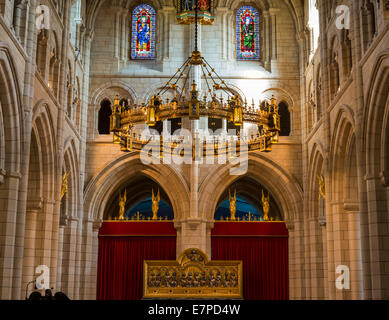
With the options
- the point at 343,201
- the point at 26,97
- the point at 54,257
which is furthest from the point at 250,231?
the point at 26,97

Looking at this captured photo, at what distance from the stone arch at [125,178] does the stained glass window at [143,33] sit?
4.18m

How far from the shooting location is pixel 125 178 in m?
21.3

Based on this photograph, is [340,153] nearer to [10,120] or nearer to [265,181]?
[265,181]

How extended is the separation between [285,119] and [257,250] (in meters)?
5.15

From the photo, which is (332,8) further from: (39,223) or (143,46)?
(39,223)

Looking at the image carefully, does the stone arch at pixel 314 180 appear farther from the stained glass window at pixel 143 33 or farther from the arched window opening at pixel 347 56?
the stained glass window at pixel 143 33

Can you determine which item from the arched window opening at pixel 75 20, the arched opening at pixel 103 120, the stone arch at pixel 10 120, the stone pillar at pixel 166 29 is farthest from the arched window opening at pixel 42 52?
the stone pillar at pixel 166 29

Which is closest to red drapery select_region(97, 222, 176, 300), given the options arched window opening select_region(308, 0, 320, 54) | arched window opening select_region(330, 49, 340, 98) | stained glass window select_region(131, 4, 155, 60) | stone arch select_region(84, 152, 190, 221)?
stone arch select_region(84, 152, 190, 221)

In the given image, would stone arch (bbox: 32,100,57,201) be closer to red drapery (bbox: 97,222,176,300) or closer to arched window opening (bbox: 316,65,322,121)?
red drapery (bbox: 97,222,176,300)

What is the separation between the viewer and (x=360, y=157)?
13.5m

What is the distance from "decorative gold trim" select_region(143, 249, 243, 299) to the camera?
16094 mm

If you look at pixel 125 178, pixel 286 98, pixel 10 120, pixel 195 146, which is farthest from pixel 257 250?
pixel 10 120

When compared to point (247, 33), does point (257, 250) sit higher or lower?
lower
